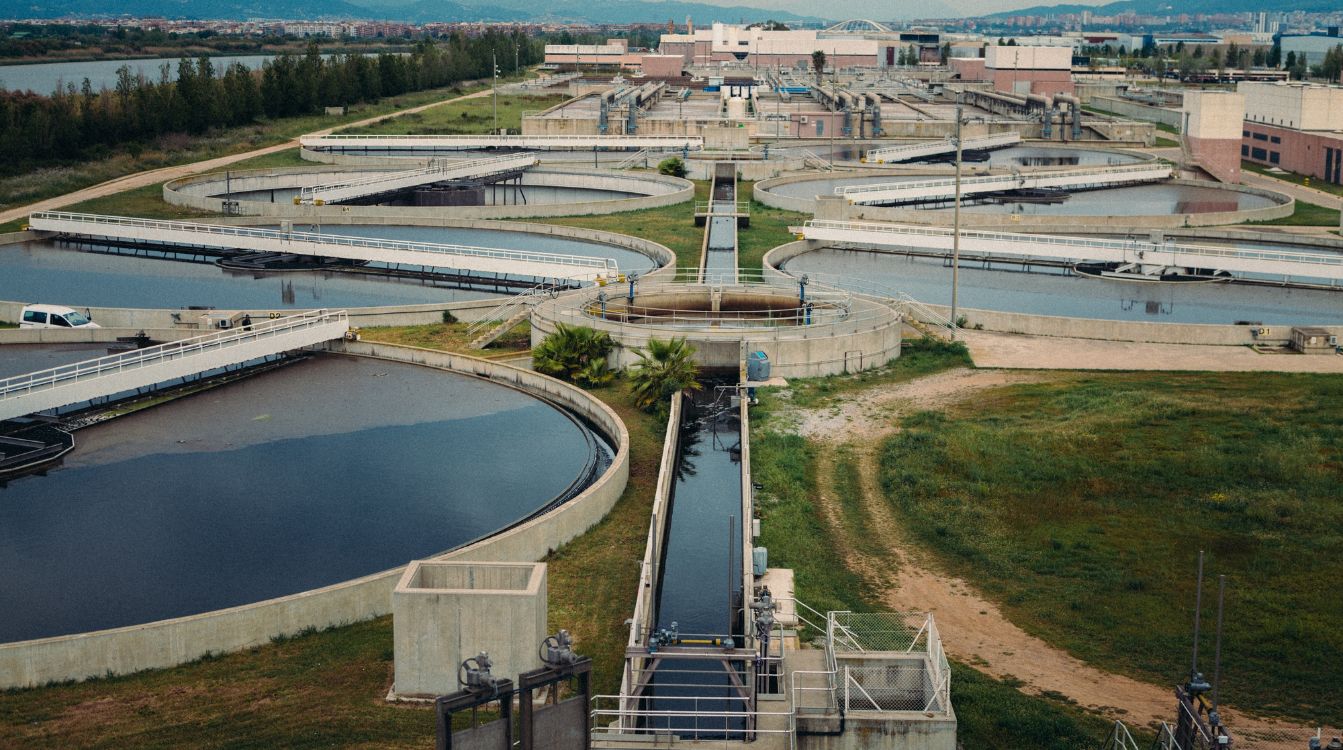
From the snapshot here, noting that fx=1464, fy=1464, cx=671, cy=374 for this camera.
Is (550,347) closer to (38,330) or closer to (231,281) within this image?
(38,330)

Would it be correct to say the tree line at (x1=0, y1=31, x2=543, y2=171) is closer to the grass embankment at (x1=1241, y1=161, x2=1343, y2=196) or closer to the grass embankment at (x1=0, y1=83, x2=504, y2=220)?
the grass embankment at (x1=0, y1=83, x2=504, y2=220)

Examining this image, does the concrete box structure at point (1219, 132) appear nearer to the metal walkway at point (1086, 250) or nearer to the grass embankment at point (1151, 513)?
the metal walkway at point (1086, 250)

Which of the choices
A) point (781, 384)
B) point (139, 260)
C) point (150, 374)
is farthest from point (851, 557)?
point (139, 260)

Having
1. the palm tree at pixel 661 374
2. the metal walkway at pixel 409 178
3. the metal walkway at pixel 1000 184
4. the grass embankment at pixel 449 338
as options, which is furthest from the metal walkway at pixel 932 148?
the palm tree at pixel 661 374

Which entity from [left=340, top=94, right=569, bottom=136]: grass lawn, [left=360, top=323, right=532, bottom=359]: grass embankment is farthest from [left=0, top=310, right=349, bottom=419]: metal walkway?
[left=340, top=94, right=569, bottom=136]: grass lawn

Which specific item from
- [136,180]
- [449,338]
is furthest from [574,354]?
[136,180]

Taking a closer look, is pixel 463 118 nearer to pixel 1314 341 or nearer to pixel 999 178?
pixel 999 178
